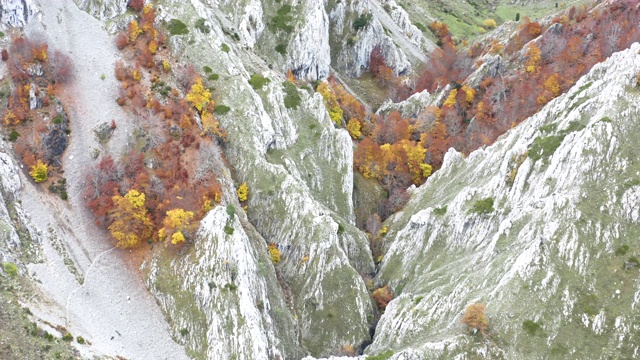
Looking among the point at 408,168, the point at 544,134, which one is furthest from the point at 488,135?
the point at 544,134

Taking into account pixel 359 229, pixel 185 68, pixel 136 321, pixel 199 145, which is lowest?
pixel 136 321

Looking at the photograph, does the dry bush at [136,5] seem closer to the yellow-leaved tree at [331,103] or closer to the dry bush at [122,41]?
the dry bush at [122,41]

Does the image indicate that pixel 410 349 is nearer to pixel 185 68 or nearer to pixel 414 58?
pixel 185 68

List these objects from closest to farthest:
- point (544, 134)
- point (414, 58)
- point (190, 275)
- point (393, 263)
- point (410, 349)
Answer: point (410, 349) < point (190, 275) < point (544, 134) < point (393, 263) < point (414, 58)

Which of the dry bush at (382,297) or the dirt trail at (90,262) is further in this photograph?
the dry bush at (382,297)

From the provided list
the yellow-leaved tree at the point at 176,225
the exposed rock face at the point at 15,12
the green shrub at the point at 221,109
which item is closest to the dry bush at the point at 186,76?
the green shrub at the point at 221,109

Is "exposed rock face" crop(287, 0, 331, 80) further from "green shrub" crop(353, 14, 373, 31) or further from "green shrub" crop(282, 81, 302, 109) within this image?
"green shrub" crop(353, 14, 373, 31)

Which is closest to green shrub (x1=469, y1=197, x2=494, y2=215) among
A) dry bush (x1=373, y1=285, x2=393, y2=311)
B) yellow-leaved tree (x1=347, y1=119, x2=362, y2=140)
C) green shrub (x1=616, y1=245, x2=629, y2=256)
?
green shrub (x1=616, y1=245, x2=629, y2=256)
